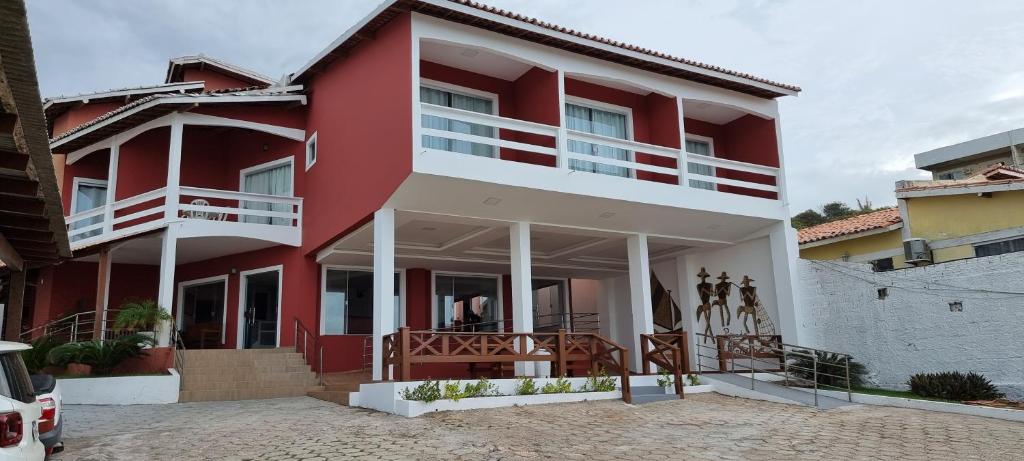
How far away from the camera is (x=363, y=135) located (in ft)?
46.2

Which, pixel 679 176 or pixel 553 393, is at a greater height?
pixel 679 176

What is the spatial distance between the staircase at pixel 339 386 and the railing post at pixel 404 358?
5.69ft

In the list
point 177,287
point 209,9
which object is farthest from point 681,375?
point 209,9

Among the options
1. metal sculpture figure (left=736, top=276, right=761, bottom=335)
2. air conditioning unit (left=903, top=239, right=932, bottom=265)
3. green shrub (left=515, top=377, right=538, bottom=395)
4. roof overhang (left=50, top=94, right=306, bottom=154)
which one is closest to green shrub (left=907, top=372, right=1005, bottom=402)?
air conditioning unit (left=903, top=239, right=932, bottom=265)

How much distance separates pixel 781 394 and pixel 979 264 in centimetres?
439

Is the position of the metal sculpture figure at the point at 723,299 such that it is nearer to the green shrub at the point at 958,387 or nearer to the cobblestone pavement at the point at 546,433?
the green shrub at the point at 958,387

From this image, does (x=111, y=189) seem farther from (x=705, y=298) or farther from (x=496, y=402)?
(x=705, y=298)

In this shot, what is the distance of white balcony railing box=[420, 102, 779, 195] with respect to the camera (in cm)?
1273

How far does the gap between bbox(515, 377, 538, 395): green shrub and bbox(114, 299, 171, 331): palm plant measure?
741 centimetres

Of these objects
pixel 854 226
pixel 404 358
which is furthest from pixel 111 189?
pixel 854 226

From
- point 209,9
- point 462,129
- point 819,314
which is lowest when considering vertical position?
point 819,314

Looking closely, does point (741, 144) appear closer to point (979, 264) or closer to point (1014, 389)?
point (979, 264)

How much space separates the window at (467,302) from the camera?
18.9 meters

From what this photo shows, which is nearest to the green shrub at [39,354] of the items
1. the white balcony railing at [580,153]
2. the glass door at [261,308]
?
the glass door at [261,308]
